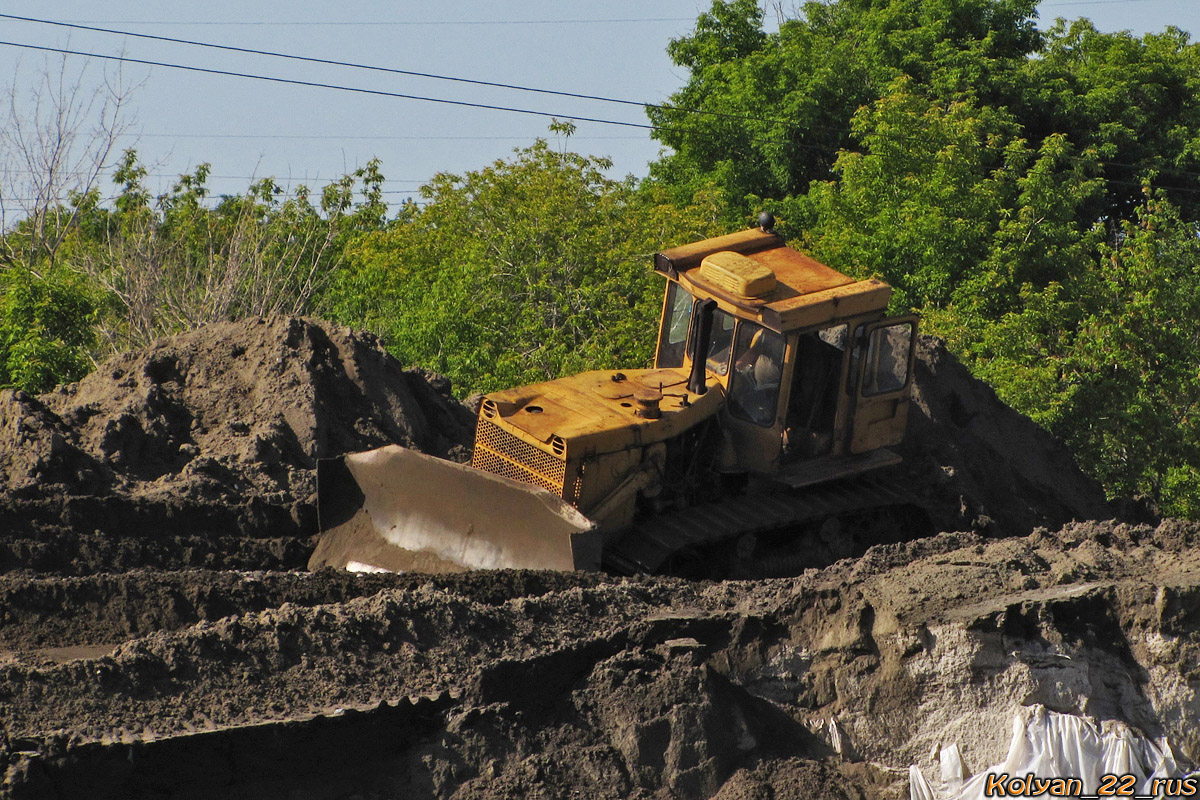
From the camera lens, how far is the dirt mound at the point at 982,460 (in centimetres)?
1155

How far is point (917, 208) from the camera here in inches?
851

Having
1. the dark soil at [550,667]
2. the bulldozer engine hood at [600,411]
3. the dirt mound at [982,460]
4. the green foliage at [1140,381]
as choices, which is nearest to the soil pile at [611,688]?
the dark soil at [550,667]

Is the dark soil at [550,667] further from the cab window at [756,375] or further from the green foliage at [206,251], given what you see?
the green foliage at [206,251]

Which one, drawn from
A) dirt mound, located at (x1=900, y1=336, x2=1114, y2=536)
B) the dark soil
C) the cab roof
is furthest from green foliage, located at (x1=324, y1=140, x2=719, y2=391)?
the dark soil

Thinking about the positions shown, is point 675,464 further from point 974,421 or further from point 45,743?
point 45,743

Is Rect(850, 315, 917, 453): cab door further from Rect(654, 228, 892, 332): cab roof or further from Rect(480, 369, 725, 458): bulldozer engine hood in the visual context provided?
Rect(480, 369, 725, 458): bulldozer engine hood

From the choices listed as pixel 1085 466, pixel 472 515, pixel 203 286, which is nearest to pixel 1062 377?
pixel 1085 466

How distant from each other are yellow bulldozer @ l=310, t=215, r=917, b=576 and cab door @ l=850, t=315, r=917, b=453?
1 cm

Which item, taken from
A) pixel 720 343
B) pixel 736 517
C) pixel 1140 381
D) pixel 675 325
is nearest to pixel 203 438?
pixel 675 325

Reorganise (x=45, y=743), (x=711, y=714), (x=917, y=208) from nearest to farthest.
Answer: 1. (x=45, y=743)
2. (x=711, y=714)
3. (x=917, y=208)

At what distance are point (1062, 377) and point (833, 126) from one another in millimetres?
14003

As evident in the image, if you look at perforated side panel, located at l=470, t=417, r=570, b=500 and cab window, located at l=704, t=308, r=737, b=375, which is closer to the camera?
perforated side panel, located at l=470, t=417, r=570, b=500

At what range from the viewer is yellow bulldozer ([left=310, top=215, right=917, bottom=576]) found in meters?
9.12

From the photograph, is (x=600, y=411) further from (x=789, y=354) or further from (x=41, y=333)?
(x=41, y=333)
